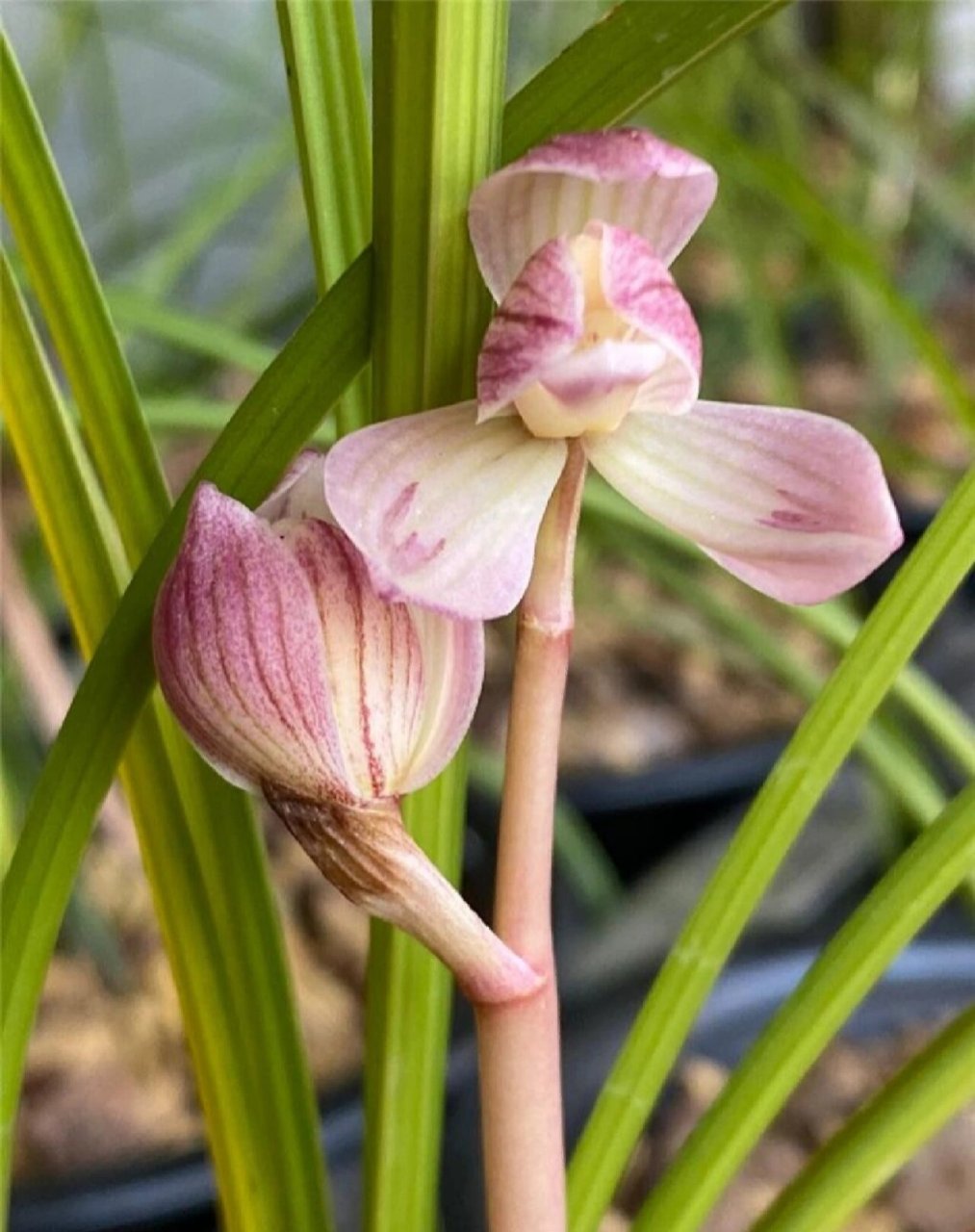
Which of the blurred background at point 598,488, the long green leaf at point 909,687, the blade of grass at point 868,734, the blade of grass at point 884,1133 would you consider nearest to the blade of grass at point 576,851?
the blurred background at point 598,488

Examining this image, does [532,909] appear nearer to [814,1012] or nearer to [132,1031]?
[814,1012]

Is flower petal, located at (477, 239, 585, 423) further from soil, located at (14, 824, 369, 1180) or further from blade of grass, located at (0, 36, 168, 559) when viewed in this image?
soil, located at (14, 824, 369, 1180)

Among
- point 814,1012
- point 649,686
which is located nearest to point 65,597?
point 814,1012

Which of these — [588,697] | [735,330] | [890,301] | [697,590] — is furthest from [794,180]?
[735,330]

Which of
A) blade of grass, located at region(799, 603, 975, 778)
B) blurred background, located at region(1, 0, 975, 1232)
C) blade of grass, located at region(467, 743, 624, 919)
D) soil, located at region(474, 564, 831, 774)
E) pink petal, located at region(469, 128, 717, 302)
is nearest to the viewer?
pink petal, located at region(469, 128, 717, 302)

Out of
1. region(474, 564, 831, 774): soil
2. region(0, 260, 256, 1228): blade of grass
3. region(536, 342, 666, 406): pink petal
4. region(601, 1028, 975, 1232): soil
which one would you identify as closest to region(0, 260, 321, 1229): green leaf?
region(0, 260, 256, 1228): blade of grass

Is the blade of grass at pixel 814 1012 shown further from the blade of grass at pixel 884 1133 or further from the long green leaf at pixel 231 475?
the long green leaf at pixel 231 475
